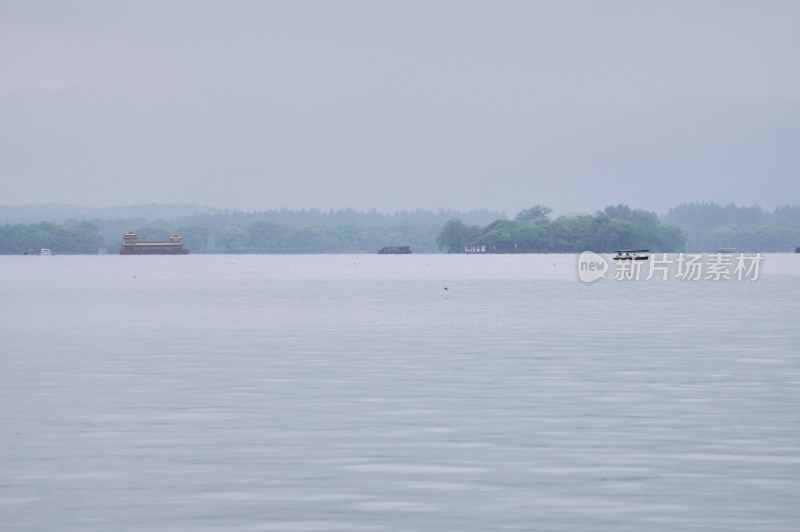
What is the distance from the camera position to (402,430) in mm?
16891

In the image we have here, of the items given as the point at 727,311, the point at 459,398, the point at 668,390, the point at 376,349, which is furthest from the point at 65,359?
the point at 727,311

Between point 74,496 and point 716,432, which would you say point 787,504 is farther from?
point 74,496

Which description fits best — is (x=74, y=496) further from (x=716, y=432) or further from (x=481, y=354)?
(x=481, y=354)

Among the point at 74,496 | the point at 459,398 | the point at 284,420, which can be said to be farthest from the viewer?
the point at 459,398

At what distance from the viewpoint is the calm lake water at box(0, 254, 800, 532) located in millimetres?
12109

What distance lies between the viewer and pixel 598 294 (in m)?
63.8

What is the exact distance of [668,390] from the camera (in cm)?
2123

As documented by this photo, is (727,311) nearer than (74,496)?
No

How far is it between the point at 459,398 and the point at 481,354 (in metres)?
8.07

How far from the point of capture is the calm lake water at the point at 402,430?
12.1 m

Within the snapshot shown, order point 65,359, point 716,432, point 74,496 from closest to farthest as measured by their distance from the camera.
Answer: point 74,496 < point 716,432 < point 65,359

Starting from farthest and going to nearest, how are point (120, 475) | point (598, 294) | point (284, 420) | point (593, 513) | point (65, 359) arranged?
1. point (598, 294)
2. point (65, 359)
3. point (284, 420)
4. point (120, 475)
5. point (593, 513)

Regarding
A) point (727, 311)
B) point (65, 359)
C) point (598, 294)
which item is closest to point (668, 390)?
point (65, 359)

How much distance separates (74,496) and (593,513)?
17.4 ft
